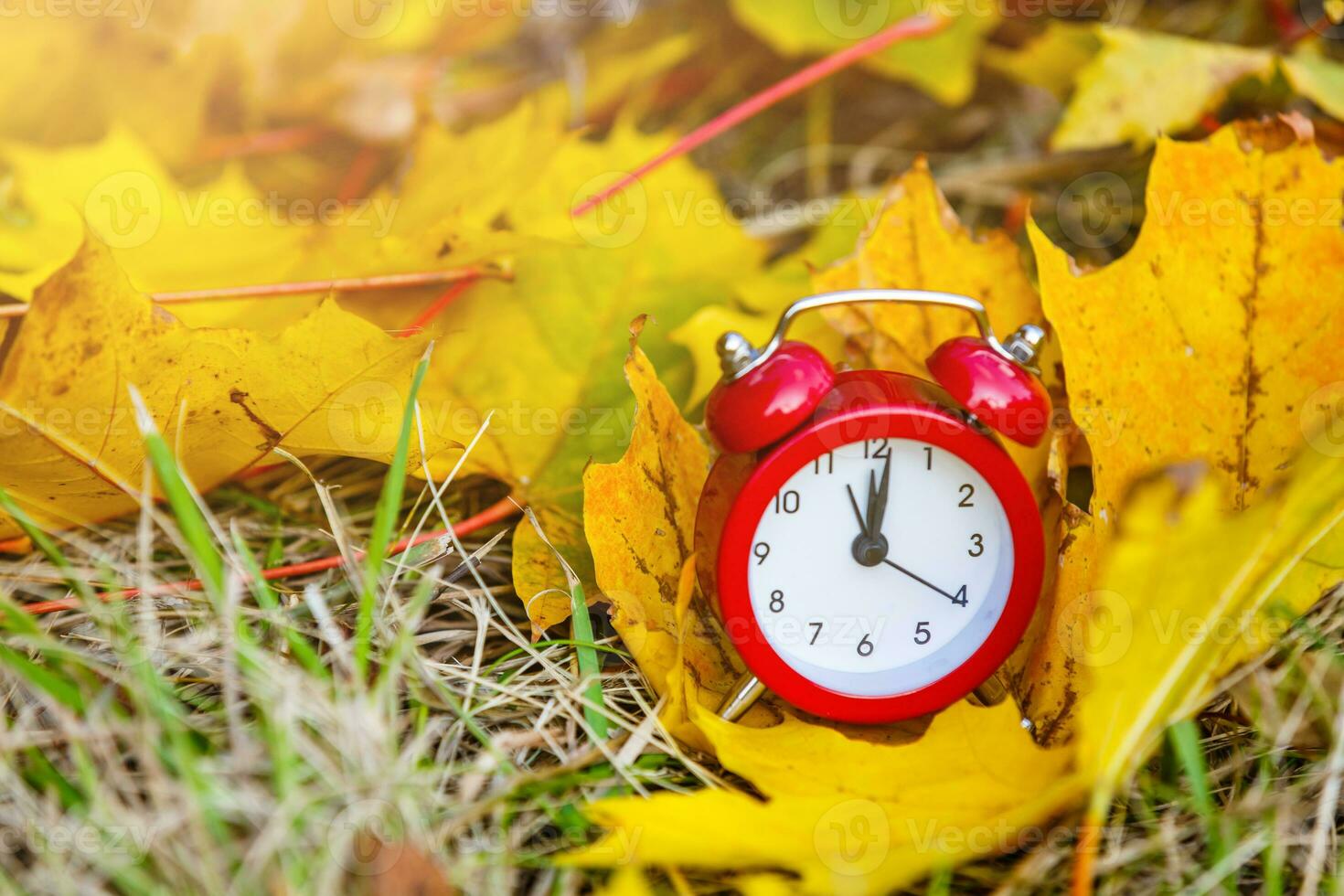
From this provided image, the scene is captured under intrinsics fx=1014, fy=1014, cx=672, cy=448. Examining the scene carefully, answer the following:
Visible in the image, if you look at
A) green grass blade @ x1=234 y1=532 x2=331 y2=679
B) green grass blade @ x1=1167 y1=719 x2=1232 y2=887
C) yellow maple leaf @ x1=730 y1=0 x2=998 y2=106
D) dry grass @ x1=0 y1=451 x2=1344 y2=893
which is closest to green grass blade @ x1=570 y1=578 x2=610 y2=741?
dry grass @ x1=0 y1=451 x2=1344 y2=893

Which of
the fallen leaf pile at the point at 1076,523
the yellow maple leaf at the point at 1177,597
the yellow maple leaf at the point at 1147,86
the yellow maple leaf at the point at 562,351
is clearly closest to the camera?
the yellow maple leaf at the point at 1177,597

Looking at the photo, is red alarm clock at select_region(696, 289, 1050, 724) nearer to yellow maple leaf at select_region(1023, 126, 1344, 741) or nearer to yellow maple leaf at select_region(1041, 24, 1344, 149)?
yellow maple leaf at select_region(1023, 126, 1344, 741)

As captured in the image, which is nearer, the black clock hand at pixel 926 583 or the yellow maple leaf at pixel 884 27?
the black clock hand at pixel 926 583

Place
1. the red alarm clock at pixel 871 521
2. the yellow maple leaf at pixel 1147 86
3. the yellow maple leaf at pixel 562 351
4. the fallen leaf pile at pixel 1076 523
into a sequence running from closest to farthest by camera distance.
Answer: the fallen leaf pile at pixel 1076 523, the red alarm clock at pixel 871 521, the yellow maple leaf at pixel 562 351, the yellow maple leaf at pixel 1147 86

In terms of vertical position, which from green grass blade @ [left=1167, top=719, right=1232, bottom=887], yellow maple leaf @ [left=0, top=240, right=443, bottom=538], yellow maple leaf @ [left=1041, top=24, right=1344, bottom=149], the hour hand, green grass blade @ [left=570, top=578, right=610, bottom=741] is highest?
yellow maple leaf @ [left=1041, top=24, right=1344, bottom=149]

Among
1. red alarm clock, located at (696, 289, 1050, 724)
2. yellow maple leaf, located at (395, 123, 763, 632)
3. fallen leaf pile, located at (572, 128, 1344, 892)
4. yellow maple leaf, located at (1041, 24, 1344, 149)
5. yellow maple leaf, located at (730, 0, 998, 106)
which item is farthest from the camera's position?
yellow maple leaf, located at (730, 0, 998, 106)

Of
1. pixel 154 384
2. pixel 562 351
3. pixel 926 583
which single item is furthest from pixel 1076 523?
pixel 154 384

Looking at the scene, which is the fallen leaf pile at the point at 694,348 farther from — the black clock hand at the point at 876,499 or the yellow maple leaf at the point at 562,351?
the black clock hand at the point at 876,499

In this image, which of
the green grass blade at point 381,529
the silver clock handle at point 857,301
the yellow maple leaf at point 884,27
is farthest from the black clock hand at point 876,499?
the yellow maple leaf at point 884,27

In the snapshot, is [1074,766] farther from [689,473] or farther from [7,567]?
[7,567]

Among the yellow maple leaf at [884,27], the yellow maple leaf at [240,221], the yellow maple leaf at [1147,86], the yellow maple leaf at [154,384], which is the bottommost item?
the yellow maple leaf at [154,384]
